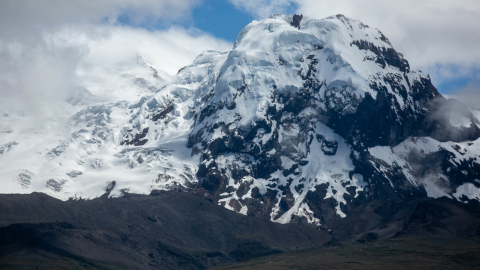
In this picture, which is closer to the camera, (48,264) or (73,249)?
(48,264)

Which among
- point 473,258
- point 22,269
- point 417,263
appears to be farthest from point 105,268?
point 473,258

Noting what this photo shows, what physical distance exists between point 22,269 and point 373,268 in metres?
107

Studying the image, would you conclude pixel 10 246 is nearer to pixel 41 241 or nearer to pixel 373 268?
pixel 41 241

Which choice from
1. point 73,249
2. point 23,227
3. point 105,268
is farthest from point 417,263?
point 23,227

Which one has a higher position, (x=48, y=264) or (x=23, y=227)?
(x=23, y=227)

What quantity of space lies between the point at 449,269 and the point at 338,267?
3468 cm

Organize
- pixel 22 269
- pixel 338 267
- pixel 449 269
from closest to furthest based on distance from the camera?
pixel 22 269, pixel 449 269, pixel 338 267

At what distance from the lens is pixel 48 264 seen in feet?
590

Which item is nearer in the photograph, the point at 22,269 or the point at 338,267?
the point at 22,269

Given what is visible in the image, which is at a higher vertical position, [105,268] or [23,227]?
[23,227]

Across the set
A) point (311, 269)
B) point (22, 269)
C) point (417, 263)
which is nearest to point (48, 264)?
point (22, 269)

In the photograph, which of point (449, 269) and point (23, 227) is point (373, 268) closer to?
point (449, 269)

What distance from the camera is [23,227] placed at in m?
200

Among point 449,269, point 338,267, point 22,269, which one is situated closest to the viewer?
point 22,269
